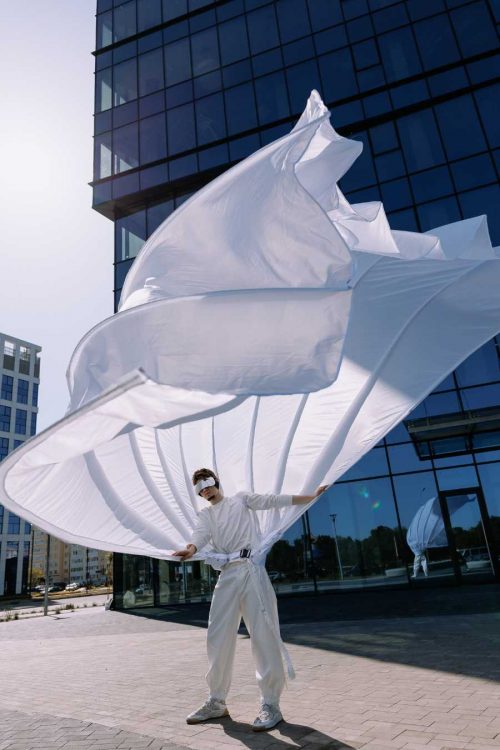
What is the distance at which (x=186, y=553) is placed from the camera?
460 cm

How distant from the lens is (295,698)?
5195 mm

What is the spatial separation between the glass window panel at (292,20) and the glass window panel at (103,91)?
8.64 meters

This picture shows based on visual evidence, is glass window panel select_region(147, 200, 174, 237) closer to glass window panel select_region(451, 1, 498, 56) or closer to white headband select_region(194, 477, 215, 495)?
glass window panel select_region(451, 1, 498, 56)

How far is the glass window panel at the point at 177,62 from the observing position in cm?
2333

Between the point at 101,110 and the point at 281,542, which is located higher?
the point at 101,110

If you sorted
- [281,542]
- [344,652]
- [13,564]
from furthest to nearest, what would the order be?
[13,564] → [281,542] → [344,652]

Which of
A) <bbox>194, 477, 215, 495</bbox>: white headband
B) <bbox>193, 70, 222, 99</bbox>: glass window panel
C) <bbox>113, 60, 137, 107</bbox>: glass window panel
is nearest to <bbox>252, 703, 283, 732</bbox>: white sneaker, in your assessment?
<bbox>194, 477, 215, 495</bbox>: white headband

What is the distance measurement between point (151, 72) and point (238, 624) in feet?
85.0

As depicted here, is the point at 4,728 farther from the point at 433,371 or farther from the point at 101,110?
the point at 101,110

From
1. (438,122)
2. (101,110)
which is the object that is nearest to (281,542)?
(438,122)

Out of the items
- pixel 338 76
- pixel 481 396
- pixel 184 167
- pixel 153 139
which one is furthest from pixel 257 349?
pixel 153 139

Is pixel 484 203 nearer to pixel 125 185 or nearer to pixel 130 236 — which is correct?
pixel 130 236

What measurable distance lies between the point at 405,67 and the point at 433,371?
20138 mm

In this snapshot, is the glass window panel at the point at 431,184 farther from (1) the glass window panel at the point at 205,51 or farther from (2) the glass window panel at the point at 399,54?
(1) the glass window panel at the point at 205,51
